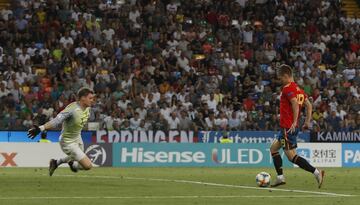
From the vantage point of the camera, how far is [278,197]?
15.8 meters

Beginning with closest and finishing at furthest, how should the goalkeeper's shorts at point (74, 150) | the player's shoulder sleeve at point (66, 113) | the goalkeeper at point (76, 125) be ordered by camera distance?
the player's shoulder sleeve at point (66, 113) < the goalkeeper at point (76, 125) < the goalkeeper's shorts at point (74, 150)

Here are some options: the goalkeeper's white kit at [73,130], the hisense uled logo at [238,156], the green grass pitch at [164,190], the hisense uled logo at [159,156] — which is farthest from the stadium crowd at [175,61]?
the goalkeeper's white kit at [73,130]

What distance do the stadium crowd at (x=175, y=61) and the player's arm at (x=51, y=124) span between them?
11962 millimetres

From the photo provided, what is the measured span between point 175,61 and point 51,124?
17459 mm

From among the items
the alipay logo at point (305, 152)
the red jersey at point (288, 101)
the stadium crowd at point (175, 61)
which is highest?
the red jersey at point (288, 101)

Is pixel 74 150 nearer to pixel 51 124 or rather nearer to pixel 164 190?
pixel 51 124

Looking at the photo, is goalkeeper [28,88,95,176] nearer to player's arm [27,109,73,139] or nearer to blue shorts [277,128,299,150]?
player's arm [27,109,73,139]

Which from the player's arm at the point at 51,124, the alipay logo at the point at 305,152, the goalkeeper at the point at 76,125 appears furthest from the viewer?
the alipay logo at the point at 305,152

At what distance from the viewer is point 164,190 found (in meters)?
17.5

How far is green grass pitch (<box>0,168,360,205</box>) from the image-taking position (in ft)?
49.1

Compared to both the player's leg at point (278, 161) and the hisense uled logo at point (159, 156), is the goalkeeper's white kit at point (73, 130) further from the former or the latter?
the hisense uled logo at point (159, 156)

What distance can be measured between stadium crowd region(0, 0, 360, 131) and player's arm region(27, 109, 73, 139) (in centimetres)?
1196

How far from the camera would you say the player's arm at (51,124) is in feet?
58.7

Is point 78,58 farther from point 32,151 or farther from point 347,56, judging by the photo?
point 347,56
